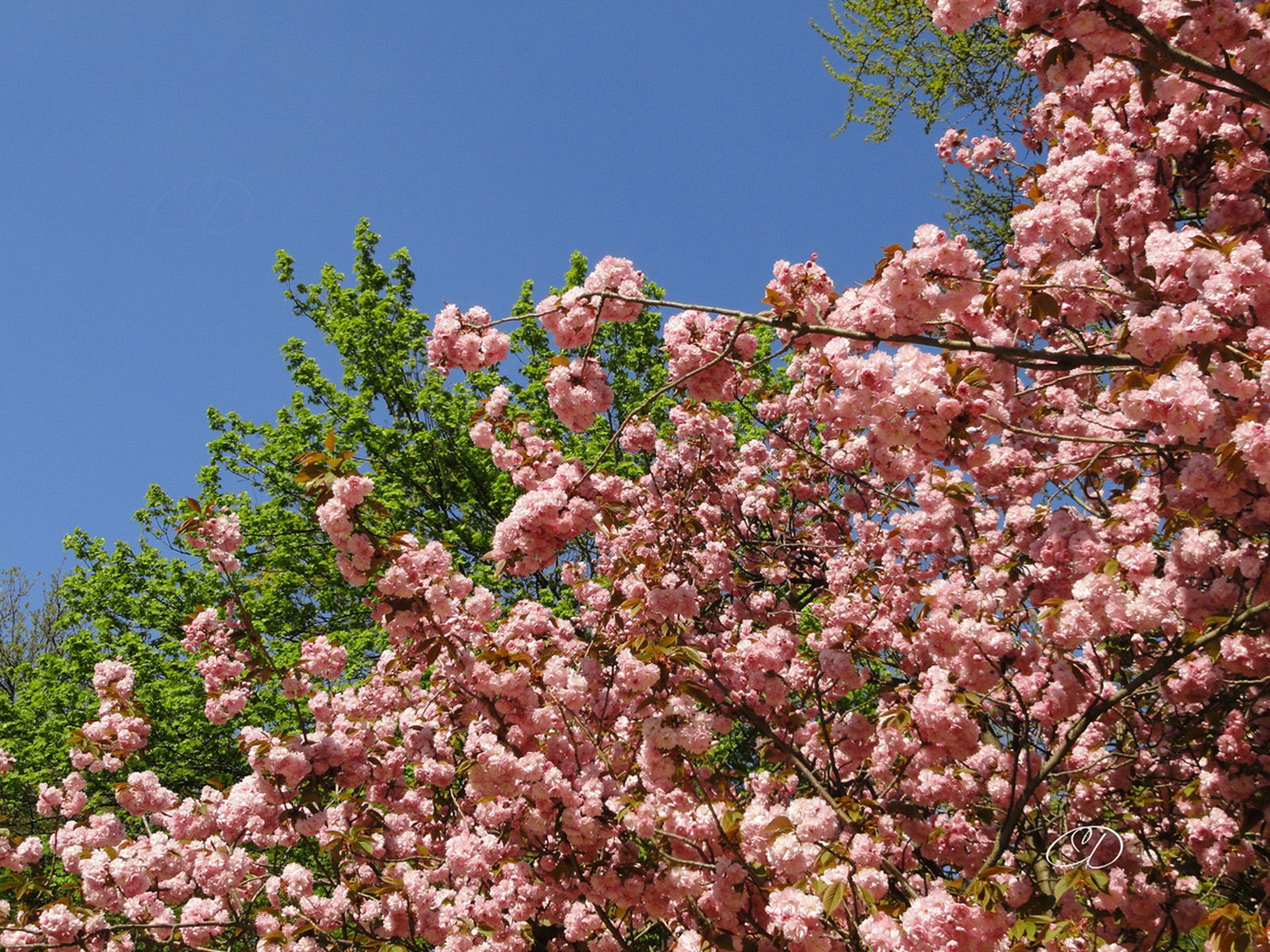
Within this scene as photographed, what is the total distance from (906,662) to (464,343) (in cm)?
348

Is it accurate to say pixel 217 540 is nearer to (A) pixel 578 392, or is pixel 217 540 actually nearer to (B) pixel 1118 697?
(A) pixel 578 392

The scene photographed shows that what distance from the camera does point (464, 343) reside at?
4379 millimetres

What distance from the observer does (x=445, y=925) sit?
4.35 meters

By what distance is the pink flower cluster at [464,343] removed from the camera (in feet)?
14.4

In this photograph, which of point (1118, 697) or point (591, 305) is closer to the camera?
point (1118, 697)

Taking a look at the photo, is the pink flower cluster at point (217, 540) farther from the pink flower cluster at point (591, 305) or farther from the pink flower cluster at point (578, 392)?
the pink flower cluster at point (591, 305)

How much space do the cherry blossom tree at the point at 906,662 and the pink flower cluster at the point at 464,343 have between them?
0.03 m

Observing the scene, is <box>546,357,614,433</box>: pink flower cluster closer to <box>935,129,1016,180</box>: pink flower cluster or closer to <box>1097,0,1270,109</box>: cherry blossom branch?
<box>1097,0,1270,109</box>: cherry blossom branch

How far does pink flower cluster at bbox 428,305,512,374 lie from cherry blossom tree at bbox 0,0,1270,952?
0.03m

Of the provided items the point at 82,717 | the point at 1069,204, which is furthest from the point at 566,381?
the point at 82,717

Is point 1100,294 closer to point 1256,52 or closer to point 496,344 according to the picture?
point 1256,52

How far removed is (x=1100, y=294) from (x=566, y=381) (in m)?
2.29

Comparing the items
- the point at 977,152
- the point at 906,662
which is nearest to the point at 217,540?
the point at 906,662

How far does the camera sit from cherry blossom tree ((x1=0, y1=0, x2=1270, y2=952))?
121 inches
